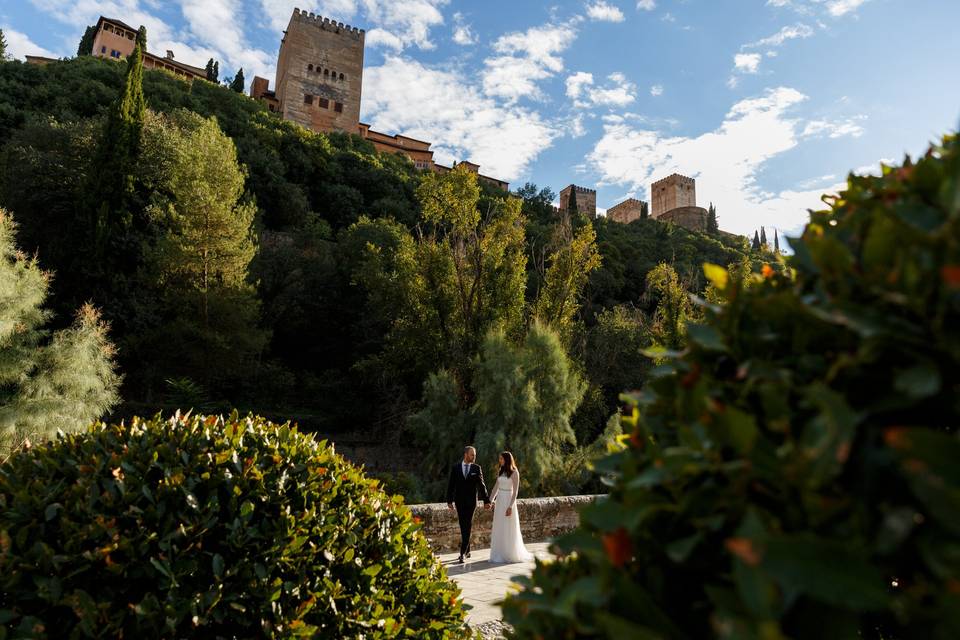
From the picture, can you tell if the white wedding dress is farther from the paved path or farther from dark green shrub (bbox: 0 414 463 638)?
dark green shrub (bbox: 0 414 463 638)

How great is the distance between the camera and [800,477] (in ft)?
2.52

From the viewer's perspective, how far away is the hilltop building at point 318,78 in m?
57.2

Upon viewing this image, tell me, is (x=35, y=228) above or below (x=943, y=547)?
above

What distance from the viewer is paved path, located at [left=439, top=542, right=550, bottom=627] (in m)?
5.44

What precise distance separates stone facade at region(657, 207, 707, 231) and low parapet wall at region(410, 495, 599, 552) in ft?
245

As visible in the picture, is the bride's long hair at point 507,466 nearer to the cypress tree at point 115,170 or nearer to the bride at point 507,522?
the bride at point 507,522

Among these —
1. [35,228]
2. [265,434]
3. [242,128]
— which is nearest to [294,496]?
[265,434]

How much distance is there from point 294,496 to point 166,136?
25.3m

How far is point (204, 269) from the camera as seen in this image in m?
20.4

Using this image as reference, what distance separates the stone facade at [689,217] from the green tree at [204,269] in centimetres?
6822

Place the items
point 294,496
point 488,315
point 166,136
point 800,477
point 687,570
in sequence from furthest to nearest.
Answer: point 166,136 < point 488,315 < point 294,496 < point 687,570 < point 800,477

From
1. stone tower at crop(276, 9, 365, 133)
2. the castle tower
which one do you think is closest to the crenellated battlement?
stone tower at crop(276, 9, 365, 133)

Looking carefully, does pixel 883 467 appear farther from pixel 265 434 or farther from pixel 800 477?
pixel 265 434

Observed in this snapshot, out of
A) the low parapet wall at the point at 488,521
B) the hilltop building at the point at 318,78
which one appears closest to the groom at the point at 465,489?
the low parapet wall at the point at 488,521
